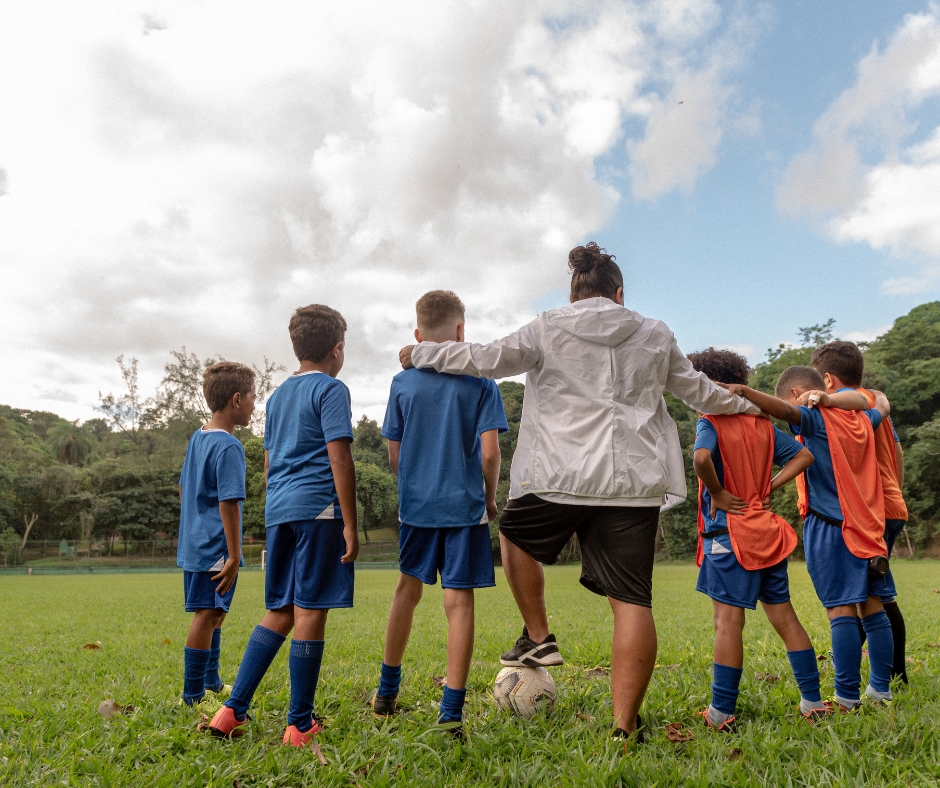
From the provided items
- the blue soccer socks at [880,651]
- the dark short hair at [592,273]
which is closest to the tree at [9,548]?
the dark short hair at [592,273]

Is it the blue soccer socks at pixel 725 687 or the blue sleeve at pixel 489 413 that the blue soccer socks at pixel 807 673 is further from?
the blue sleeve at pixel 489 413

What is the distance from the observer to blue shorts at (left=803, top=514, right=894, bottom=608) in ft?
11.7

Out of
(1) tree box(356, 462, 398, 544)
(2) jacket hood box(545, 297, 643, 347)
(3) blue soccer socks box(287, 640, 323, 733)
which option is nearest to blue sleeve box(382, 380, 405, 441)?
(2) jacket hood box(545, 297, 643, 347)

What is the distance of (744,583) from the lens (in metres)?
3.33

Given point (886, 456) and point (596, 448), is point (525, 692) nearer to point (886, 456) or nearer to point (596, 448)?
point (596, 448)

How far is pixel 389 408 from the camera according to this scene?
3.62 m

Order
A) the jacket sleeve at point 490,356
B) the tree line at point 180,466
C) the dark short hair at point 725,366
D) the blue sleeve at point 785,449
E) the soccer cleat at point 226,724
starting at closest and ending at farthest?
the soccer cleat at point 226,724
the jacket sleeve at point 490,356
the blue sleeve at point 785,449
the dark short hair at point 725,366
the tree line at point 180,466

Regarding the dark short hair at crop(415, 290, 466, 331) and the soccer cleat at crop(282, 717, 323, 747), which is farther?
the dark short hair at crop(415, 290, 466, 331)

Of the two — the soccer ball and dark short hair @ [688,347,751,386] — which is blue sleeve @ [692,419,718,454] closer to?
dark short hair @ [688,347,751,386]

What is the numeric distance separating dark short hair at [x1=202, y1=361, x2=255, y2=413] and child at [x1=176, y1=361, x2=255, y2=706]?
3 centimetres

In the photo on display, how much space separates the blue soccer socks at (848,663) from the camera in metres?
3.42

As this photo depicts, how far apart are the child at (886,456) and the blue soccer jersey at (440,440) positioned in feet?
6.38

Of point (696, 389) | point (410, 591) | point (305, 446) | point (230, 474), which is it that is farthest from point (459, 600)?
point (696, 389)

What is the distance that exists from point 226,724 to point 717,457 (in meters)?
2.69
